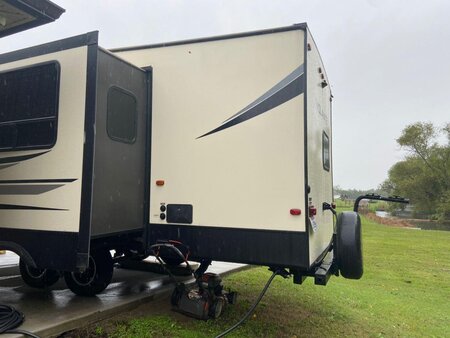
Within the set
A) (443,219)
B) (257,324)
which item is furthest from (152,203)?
(443,219)

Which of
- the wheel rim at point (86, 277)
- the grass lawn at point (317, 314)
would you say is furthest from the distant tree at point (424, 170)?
the wheel rim at point (86, 277)

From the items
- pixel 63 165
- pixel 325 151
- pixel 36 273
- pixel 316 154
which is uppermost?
pixel 325 151

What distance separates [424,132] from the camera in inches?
1790

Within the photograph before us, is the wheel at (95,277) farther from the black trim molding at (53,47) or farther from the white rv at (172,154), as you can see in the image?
the black trim molding at (53,47)

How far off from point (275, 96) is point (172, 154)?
1345mm

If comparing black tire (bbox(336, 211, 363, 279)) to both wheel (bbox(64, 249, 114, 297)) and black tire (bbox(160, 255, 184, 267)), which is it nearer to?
black tire (bbox(160, 255, 184, 267))

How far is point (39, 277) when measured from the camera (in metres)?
5.52

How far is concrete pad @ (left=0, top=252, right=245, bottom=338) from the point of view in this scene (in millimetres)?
4121

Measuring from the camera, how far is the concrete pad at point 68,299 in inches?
162

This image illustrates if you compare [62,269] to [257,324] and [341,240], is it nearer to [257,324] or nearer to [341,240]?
[257,324]

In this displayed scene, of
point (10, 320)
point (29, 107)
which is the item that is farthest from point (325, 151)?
point (10, 320)

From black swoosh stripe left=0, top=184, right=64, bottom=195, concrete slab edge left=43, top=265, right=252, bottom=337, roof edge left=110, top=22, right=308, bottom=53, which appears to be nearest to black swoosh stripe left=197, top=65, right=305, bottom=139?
roof edge left=110, top=22, right=308, bottom=53

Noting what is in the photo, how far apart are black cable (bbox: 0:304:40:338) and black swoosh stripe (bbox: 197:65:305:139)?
2855mm

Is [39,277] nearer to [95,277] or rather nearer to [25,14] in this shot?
[95,277]
